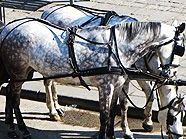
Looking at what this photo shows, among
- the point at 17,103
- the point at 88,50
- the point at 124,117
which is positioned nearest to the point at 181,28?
the point at 88,50

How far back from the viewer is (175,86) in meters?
5.72

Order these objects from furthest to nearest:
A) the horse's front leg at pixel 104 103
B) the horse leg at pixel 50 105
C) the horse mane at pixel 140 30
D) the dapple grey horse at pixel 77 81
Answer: the horse leg at pixel 50 105 < the horse's front leg at pixel 104 103 < the dapple grey horse at pixel 77 81 < the horse mane at pixel 140 30

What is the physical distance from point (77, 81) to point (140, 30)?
962 millimetres

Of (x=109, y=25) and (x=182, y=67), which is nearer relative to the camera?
(x=109, y=25)

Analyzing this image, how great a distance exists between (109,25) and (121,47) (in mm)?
608

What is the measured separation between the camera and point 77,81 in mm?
5938

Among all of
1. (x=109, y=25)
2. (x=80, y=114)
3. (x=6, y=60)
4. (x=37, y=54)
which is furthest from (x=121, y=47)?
(x=80, y=114)

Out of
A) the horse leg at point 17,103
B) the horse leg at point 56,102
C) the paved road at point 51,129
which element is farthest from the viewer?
the horse leg at point 56,102

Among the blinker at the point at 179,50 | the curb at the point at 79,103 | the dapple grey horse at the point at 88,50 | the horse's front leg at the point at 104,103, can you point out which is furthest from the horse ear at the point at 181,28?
the curb at the point at 79,103

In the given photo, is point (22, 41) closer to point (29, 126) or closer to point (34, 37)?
point (34, 37)

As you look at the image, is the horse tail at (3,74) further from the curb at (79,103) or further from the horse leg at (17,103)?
the curb at (79,103)

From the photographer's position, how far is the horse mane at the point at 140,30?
5.49 metres

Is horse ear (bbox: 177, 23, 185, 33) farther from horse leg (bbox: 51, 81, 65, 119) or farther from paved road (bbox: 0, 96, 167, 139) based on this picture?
horse leg (bbox: 51, 81, 65, 119)

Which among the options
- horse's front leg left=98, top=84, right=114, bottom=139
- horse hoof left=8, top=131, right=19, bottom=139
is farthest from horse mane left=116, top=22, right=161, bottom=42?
horse hoof left=8, top=131, right=19, bottom=139
